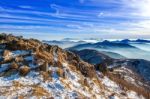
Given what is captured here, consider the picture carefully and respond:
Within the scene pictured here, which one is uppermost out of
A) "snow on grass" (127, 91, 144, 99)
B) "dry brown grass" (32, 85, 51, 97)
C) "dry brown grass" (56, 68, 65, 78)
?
Answer: "dry brown grass" (56, 68, 65, 78)

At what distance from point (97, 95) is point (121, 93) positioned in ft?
98.8

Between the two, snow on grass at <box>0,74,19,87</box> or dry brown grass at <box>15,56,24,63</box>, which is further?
dry brown grass at <box>15,56,24,63</box>

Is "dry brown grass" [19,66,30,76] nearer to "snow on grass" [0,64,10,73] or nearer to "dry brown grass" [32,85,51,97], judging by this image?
"snow on grass" [0,64,10,73]

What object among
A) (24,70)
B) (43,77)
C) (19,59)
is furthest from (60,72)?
(19,59)

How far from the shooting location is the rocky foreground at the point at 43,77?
11331cm

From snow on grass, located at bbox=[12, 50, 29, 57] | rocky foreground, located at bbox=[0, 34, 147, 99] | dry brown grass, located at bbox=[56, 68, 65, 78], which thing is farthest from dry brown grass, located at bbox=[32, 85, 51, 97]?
snow on grass, located at bbox=[12, 50, 29, 57]

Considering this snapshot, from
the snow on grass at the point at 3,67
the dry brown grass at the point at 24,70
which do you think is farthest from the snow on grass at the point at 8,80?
the snow on grass at the point at 3,67

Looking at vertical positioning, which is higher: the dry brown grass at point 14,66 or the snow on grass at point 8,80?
the dry brown grass at point 14,66

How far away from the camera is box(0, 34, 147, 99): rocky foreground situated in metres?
113

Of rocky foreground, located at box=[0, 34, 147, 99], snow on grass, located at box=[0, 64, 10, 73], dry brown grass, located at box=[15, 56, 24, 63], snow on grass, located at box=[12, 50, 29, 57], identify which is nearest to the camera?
rocky foreground, located at box=[0, 34, 147, 99]

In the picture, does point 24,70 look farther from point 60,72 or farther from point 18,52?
point 18,52

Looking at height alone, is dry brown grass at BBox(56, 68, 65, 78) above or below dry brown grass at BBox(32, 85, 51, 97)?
above

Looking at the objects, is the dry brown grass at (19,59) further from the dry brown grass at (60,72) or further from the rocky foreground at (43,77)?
the dry brown grass at (60,72)

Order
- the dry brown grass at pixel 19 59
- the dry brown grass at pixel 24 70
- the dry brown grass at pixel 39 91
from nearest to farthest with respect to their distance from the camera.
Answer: the dry brown grass at pixel 39 91 < the dry brown grass at pixel 24 70 < the dry brown grass at pixel 19 59
